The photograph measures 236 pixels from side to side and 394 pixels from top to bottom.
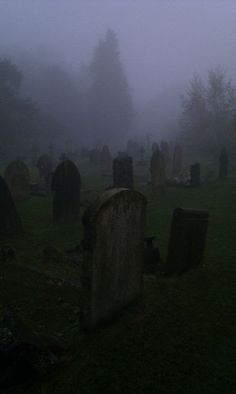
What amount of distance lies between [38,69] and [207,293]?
66.4 meters

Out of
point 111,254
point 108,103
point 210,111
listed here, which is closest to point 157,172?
point 111,254

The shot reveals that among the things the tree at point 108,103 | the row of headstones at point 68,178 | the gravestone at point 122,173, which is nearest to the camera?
the row of headstones at point 68,178

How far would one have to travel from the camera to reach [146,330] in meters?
5.11

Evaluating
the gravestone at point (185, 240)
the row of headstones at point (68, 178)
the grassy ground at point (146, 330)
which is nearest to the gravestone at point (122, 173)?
the row of headstones at point (68, 178)

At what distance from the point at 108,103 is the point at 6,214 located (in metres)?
45.7

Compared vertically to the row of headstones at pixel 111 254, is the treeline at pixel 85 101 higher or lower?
higher

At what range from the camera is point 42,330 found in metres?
5.08

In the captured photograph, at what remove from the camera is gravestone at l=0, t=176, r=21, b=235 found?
9.81 m

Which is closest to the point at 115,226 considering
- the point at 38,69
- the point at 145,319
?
the point at 145,319

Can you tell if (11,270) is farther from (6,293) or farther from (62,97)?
(62,97)

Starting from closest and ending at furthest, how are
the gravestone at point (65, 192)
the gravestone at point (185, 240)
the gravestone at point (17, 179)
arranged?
1. the gravestone at point (185, 240)
2. the gravestone at point (65, 192)
3. the gravestone at point (17, 179)

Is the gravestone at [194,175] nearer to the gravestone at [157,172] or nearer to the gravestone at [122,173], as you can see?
the gravestone at [157,172]

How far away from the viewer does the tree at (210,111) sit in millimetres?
34906

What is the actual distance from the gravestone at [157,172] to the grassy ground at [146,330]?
800 cm
